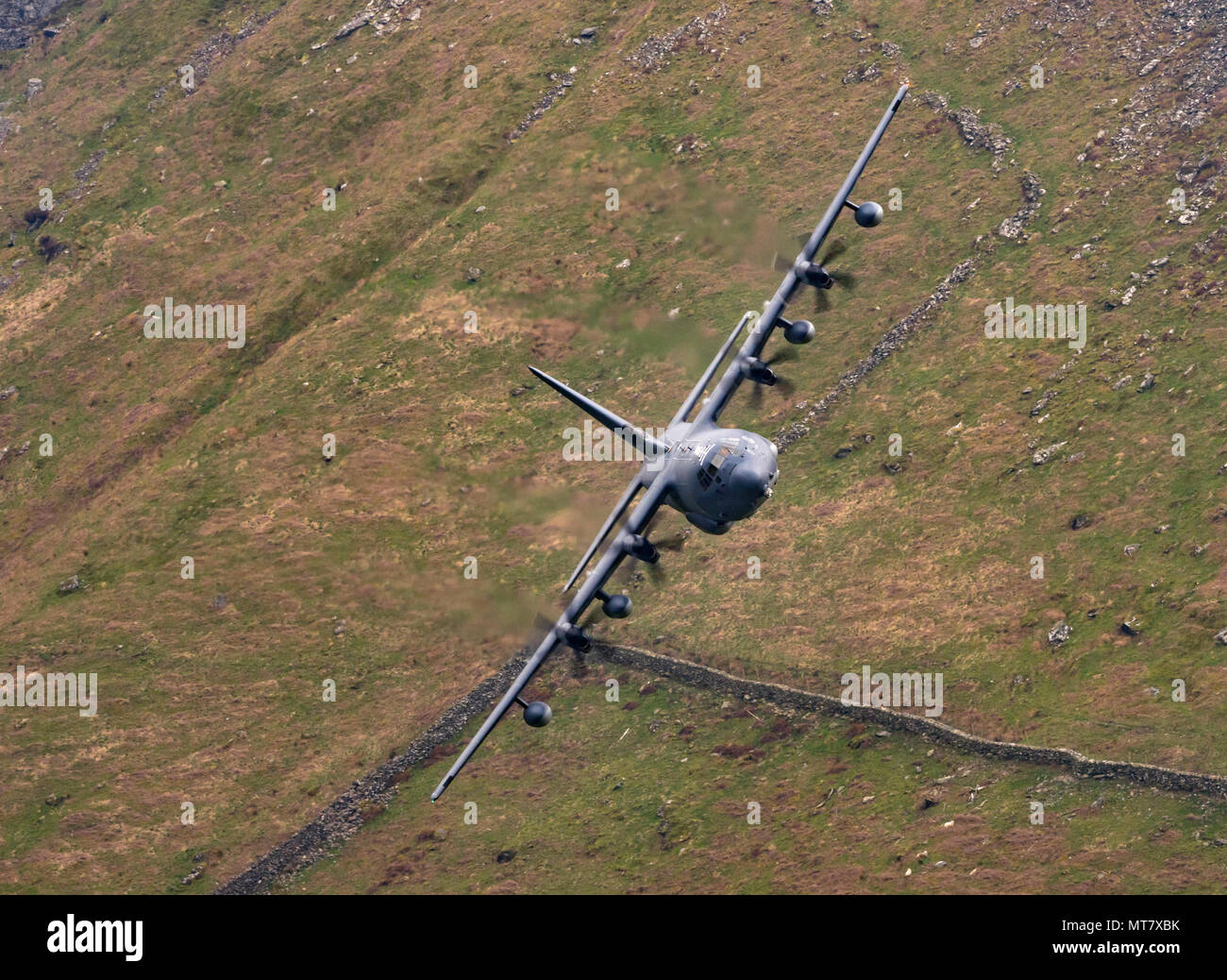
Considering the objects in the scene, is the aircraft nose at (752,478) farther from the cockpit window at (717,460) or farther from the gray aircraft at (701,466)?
the cockpit window at (717,460)

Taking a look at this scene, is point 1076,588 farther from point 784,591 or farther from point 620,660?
point 620,660

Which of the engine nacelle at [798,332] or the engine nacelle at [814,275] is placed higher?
the engine nacelle at [814,275]

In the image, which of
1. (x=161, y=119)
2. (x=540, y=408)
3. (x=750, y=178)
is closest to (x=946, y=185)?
(x=750, y=178)

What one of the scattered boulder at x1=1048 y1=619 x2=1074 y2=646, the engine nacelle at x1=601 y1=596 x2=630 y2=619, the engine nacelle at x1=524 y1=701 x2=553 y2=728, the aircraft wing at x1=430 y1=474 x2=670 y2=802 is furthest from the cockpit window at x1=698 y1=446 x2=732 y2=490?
the scattered boulder at x1=1048 y1=619 x2=1074 y2=646
